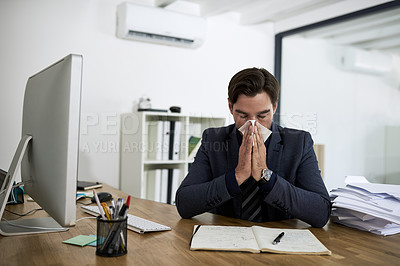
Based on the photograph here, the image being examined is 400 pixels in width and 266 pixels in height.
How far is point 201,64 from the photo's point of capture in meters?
3.83

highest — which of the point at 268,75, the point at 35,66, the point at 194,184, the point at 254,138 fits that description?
the point at 35,66

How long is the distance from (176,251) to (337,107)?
3.12 m

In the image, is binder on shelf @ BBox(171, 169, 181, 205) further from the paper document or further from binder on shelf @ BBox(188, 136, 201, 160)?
the paper document

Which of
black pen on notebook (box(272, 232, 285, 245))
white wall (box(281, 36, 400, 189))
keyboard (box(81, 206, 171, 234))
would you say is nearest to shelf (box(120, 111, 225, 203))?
white wall (box(281, 36, 400, 189))

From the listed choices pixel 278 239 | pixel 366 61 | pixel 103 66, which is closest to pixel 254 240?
pixel 278 239

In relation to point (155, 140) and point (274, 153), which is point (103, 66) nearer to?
point (155, 140)

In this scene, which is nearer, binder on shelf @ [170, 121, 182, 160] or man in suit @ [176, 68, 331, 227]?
man in suit @ [176, 68, 331, 227]

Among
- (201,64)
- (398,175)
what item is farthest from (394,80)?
(201,64)

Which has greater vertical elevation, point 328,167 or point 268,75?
point 268,75

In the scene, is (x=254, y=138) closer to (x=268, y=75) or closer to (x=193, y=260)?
(x=268, y=75)

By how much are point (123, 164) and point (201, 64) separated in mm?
1285

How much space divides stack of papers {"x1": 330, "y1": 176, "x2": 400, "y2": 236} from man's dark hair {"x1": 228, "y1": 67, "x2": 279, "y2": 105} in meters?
0.51

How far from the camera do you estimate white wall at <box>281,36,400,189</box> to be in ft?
11.0

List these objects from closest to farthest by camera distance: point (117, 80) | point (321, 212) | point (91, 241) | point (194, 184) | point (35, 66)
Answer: point (91, 241) → point (321, 212) → point (194, 184) → point (35, 66) → point (117, 80)
